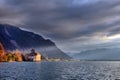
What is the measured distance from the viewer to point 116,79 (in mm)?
91438

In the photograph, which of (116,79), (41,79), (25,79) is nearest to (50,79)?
(41,79)

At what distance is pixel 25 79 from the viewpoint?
8856 centimetres

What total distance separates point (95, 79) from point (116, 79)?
8.18 meters

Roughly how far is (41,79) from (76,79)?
13.3 meters

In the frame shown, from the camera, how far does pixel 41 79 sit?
291 feet

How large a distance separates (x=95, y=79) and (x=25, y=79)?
84.3ft

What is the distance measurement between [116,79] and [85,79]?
11610 mm

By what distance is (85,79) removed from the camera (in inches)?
3607

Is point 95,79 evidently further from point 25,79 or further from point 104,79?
point 25,79

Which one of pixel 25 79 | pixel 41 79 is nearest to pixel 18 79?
pixel 25 79

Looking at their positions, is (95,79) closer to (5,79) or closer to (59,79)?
(59,79)

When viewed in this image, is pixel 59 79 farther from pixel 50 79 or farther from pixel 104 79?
pixel 104 79

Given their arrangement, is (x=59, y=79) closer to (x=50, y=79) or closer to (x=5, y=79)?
(x=50, y=79)

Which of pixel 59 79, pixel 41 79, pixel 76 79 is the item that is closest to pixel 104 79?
pixel 76 79
